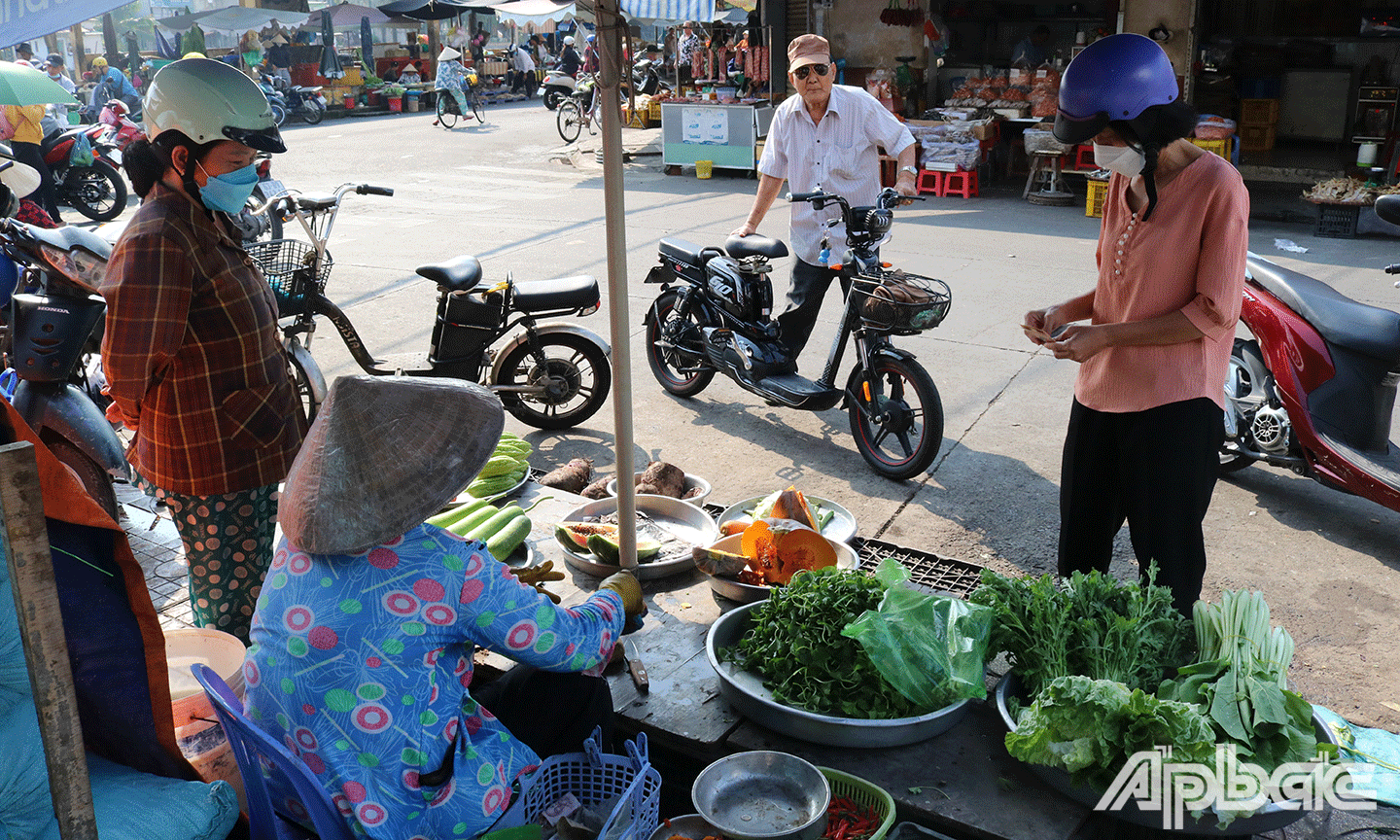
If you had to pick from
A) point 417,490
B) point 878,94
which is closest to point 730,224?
point 878,94

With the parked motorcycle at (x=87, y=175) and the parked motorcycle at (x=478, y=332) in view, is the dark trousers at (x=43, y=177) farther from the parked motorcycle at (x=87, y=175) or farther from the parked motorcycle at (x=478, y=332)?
the parked motorcycle at (x=478, y=332)

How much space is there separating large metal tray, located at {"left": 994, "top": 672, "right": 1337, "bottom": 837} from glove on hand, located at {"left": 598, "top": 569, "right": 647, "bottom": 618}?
108cm

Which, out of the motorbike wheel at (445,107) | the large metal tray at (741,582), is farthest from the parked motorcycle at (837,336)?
the motorbike wheel at (445,107)

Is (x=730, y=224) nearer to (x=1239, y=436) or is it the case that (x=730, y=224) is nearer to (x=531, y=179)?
(x=531, y=179)

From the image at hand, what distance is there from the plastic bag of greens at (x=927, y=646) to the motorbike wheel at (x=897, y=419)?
84.2 inches

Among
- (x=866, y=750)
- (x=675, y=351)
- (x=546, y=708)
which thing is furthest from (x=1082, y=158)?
(x=546, y=708)

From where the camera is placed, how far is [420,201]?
1320 centimetres

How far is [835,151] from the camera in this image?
5.39 m

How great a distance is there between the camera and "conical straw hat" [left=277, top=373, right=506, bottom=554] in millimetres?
1979

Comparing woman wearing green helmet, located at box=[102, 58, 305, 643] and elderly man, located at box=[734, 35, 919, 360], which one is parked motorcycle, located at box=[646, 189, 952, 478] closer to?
elderly man, located at box=[734, 35, 919, 360]

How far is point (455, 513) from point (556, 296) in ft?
6.75

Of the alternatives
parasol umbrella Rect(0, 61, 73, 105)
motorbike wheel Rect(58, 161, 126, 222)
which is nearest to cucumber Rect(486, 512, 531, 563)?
parasol umbrella Rect(0, 61, 73, 105)

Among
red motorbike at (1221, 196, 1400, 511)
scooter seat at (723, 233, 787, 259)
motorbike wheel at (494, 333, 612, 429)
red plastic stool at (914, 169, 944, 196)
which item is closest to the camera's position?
red motorbike at (1221, 196, 1400, 511)

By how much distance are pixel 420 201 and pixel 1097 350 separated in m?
11.6
